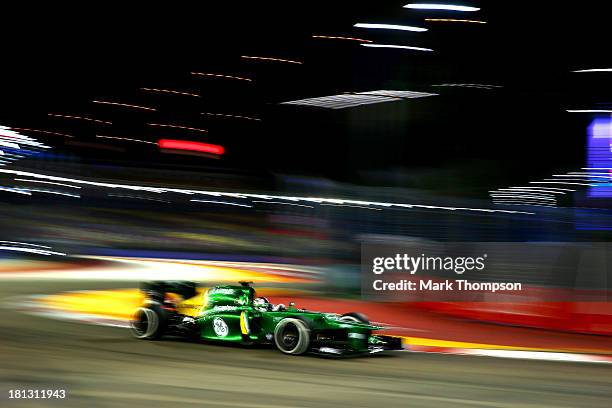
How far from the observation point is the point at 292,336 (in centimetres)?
868

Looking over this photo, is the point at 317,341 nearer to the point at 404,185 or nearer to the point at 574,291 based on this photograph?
the point at 574,291

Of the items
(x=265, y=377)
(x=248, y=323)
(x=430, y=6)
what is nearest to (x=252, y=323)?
(x=248, y=323)

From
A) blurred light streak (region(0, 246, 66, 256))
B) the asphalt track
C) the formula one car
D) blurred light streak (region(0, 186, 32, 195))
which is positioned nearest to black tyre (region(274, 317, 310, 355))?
the formula one car

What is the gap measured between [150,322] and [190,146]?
41277 millimetres

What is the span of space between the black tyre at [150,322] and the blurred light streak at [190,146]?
124ft

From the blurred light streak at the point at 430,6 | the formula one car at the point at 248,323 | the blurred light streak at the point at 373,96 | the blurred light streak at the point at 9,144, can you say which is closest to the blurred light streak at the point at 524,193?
the blurred light streak at the point at 373,96

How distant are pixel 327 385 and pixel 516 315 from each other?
555 centimetres

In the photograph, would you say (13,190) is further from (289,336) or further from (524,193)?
(289,336)

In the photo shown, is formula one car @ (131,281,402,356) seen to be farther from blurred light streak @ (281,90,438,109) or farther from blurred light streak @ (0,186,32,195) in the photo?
blurred light streak @ (0,186,32,195)

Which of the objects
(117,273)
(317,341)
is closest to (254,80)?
(117,273)

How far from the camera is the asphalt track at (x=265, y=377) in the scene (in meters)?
6.38

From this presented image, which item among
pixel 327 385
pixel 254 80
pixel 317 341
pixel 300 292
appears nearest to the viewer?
pixel 327 385

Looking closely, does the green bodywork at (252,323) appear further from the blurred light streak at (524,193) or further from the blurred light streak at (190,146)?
the blurred light streak at (190,146)

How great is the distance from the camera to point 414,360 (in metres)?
8.64
